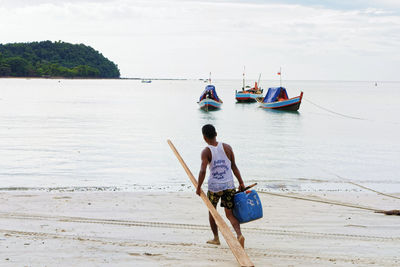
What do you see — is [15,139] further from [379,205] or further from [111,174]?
[379,205]

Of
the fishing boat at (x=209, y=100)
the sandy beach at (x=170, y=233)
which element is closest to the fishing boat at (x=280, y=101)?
the fishing boat at (x=209, y=100)

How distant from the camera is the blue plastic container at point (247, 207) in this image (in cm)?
565

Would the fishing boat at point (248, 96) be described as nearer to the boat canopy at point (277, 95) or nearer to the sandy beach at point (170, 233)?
the boat canopy at point (277, 95)

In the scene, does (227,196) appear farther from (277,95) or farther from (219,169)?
(277,95)

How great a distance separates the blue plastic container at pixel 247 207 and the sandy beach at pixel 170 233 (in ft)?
1.69

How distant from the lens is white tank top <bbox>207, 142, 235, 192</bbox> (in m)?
5.68

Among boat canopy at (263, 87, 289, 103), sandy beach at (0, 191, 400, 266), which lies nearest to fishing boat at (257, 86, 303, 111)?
boat canopy at (263, 87, 289, 103)

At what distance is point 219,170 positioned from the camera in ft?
18.7

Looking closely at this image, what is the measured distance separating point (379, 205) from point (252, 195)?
524 centimetres

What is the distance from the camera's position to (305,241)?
6527 millimetres

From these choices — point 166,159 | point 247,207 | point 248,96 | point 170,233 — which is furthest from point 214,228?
point 248,96

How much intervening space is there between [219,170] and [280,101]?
4768 cm

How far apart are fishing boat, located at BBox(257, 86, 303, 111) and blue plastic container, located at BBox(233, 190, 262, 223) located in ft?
152

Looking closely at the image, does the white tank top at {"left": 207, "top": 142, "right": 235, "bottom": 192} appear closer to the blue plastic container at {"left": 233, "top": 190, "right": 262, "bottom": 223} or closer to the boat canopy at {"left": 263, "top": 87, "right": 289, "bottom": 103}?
the blue plastic container at {"left": 233, "top": 190, "right": 262, "bottom": 223}
